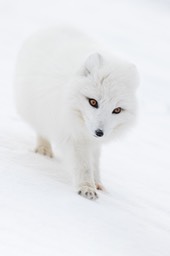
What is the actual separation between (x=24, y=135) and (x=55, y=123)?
5.66ft

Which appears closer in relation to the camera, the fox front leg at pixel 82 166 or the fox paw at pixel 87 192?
the fox paw at pixel 87 192

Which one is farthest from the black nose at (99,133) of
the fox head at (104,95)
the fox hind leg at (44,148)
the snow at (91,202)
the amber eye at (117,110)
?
the fox hind leg at (44,148)

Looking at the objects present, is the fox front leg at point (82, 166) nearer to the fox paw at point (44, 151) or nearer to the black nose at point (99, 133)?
the black nose at point (99, 133)

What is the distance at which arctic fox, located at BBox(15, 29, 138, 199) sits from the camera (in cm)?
425

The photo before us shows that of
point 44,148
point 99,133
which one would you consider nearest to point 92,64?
point 99,133

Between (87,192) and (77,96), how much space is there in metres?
0.74

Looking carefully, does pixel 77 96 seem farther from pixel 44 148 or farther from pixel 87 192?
pixel 44 148

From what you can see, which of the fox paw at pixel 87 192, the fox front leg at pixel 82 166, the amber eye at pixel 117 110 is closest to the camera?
the amber eye at pixel 117 110

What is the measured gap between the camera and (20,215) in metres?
3.29

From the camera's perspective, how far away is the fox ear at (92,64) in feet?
14.3

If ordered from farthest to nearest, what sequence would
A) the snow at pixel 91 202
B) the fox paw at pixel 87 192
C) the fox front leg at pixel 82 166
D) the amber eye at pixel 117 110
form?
the fox front leg at pixel 82 166
the fox paw at pixel 87 192
the amber eye at pixel 117 110
the snow at pixel 91 202

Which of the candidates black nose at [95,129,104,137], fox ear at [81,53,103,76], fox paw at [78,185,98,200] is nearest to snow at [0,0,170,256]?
fox paw at [78,185,98,200]

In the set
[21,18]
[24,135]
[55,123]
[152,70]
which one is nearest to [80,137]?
[55,123]

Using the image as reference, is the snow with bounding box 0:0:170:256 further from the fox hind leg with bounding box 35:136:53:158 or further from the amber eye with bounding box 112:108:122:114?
the amber eye with bounding box 112:108:122:114
